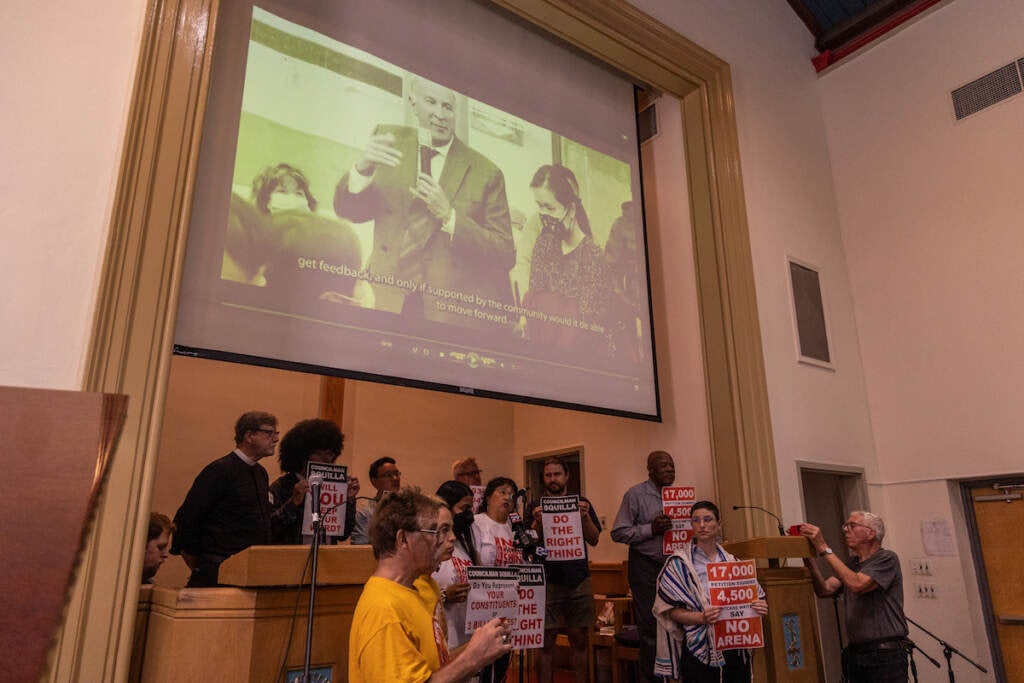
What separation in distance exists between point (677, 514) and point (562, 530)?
69 centimetres

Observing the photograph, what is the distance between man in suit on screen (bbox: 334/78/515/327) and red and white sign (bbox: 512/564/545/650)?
1447mm

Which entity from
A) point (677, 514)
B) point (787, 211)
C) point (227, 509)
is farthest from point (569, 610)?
point (787, 211)

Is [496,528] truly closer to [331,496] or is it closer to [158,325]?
[331,496]

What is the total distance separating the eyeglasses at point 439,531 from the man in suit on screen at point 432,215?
1.87 metres

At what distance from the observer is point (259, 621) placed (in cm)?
192

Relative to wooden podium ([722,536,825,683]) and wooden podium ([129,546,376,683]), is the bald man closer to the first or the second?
wooden podium ([722,536,825,683])

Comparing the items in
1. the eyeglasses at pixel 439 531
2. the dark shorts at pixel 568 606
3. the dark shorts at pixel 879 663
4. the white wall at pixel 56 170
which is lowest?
the dark shorts at pixel 879 663

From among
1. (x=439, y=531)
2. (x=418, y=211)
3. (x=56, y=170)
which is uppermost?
(x=418, y=211)

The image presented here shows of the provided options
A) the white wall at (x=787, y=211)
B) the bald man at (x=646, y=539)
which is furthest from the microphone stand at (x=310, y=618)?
the white wall at (x=787, y=211)

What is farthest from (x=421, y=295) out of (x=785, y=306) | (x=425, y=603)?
(x=785, y=306)

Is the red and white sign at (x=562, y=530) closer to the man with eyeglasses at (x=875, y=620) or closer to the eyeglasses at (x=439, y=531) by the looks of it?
the man with eyeglasses at (x=875, y=620)

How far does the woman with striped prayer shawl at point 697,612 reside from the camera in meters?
3.30

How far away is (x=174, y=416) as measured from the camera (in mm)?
6008

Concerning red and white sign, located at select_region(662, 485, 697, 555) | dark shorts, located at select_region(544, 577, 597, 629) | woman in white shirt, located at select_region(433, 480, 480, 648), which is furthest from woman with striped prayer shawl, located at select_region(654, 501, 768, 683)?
woman in white shirt, located at select_region(433, 480, 480, 648)
